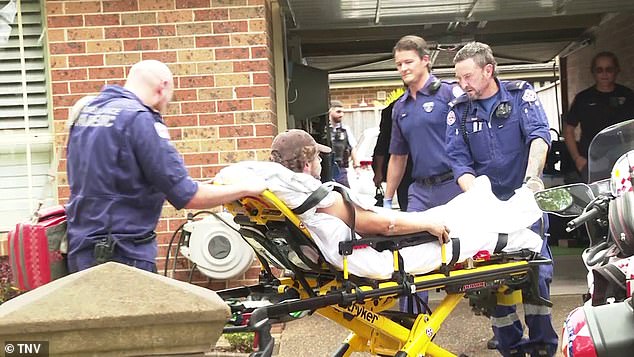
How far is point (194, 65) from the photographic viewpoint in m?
5.73

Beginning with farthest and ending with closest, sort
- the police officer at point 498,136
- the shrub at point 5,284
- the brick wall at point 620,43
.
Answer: the brick wall at point 620,43 < the shrub at point 5,284 < the police officer at point 498,136

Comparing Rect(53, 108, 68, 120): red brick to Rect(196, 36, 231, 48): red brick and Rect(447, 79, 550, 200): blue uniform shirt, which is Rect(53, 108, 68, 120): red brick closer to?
Rect(196, 36, 231, 48): red brick

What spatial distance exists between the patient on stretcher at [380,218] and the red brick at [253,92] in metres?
1.72

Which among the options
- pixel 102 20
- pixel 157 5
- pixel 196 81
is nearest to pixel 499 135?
pixel 196 81

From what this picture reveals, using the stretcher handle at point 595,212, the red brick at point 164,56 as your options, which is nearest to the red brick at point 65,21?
the red brick at point 164,56

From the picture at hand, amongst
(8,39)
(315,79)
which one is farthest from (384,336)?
(315,79)

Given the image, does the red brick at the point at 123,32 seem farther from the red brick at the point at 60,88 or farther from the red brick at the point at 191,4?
the red brick at the point at 60,88

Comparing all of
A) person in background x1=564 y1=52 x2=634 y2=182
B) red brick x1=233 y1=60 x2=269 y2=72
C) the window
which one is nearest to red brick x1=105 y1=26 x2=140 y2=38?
the window

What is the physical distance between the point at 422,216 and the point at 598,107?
5.09m

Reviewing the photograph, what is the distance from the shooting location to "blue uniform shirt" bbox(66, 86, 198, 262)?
324 centimetres

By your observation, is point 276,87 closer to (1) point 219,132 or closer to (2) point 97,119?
(1) point 219,132

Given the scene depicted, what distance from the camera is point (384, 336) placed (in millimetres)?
3863

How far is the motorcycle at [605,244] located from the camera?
204 centimetres

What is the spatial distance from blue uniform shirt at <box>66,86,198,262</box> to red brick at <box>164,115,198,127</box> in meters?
2.34
